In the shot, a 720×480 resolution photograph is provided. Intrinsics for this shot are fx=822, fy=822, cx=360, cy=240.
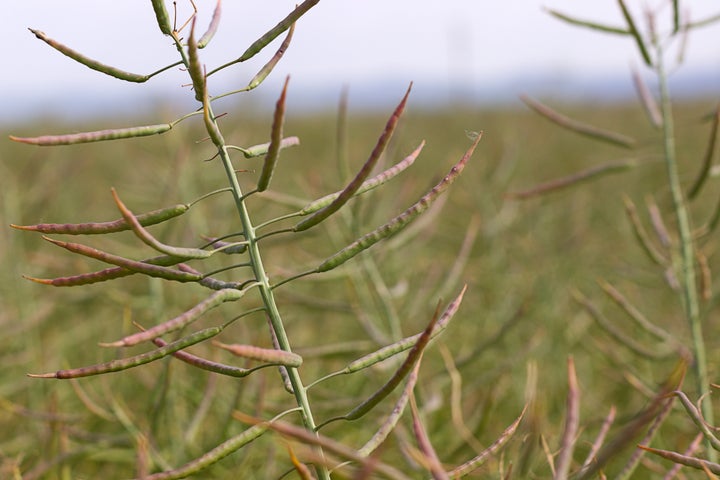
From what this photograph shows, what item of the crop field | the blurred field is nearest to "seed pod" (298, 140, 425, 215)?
the crop field

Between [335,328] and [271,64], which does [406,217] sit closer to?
[271,64]

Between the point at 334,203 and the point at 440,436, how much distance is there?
1297 millimetres

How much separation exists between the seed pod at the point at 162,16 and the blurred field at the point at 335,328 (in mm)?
559

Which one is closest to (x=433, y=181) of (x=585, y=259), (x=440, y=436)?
(x=440, y=436)

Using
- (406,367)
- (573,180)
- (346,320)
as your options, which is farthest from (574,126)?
(346,320)

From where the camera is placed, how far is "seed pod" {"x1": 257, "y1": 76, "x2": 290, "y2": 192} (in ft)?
1.69

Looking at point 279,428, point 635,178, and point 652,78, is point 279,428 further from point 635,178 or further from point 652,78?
point 635,178

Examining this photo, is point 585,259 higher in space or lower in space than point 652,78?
lower

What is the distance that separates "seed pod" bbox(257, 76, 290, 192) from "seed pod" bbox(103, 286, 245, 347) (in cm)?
8

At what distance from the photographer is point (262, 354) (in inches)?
21.1

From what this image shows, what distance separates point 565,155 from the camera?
959cm

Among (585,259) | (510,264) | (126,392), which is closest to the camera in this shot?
(126,392)

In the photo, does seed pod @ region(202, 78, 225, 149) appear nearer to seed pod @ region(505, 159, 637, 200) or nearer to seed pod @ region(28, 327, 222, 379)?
seed pod @ region(28, 327, 222, 379)

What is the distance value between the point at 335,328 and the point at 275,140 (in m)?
2.54
